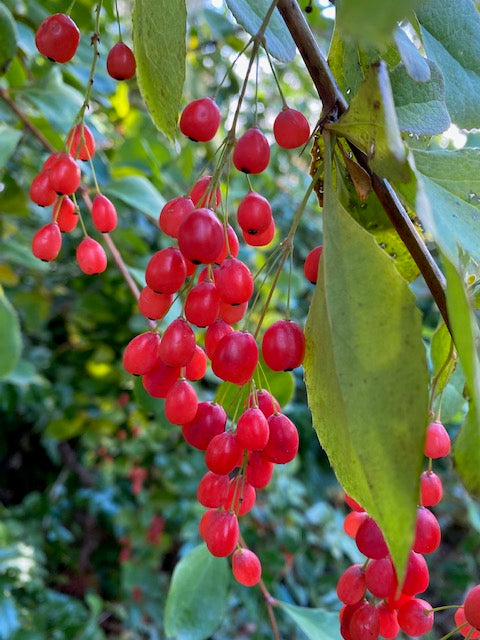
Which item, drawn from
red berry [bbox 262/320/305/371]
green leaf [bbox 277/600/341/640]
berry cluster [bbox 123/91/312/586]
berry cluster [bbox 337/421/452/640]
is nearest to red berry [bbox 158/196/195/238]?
berry cluster [bbox 123/91/312/586]

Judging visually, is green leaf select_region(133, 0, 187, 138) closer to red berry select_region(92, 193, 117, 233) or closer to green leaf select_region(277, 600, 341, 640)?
red berry select_region(92, 193, 117, 233)

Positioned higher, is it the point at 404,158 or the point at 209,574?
the point at 404,158

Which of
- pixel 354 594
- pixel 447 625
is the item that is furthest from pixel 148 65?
pixel 447 625

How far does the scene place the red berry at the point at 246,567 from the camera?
54 centimetres

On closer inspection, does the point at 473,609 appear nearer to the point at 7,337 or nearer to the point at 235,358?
the point at 235,358

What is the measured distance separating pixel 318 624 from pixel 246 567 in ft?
0.65

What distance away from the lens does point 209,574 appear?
0.80 meters

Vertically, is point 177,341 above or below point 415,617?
above

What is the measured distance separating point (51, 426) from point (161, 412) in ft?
3.78

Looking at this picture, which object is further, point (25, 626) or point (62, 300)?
point (62, 300)

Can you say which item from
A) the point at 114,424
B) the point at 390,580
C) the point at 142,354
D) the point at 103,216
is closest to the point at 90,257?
the point at 103,216

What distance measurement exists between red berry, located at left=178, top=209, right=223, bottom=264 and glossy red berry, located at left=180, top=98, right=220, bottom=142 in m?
0.09

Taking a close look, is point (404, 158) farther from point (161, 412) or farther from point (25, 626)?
point (25, 626)

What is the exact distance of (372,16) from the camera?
171mm
